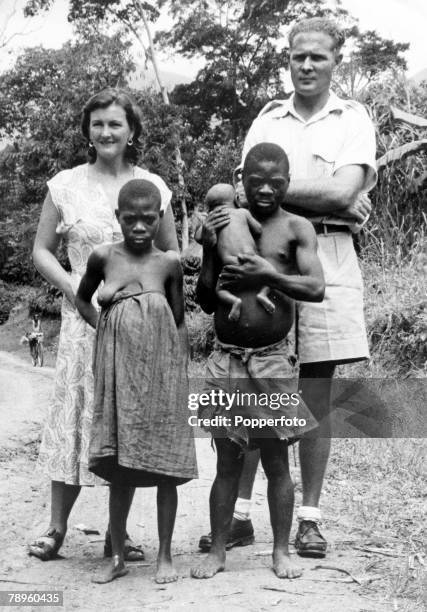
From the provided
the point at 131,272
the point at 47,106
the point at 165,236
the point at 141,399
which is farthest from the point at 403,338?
the point at 47,106

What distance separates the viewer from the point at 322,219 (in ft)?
11.4

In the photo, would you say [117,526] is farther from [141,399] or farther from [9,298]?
[9,298]

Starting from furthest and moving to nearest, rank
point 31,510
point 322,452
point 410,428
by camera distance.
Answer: point 410,428, point 31,510, point 322,452

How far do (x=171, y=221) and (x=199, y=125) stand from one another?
779 inches

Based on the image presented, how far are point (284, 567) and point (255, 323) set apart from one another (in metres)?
0.86

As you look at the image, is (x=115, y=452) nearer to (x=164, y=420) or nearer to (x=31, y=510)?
(x=164, y=420)

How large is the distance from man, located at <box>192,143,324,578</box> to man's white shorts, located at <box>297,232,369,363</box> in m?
0.42

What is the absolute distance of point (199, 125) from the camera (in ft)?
75.0

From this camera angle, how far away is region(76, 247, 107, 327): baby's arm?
3.16 metres

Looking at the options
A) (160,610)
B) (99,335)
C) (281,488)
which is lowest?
(160,610)

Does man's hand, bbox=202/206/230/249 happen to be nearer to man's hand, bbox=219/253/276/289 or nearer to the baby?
the baby

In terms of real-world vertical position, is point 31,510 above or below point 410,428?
below

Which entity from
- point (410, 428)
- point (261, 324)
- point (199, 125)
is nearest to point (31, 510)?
point (261, 324)

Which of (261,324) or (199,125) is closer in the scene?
(261,324)
